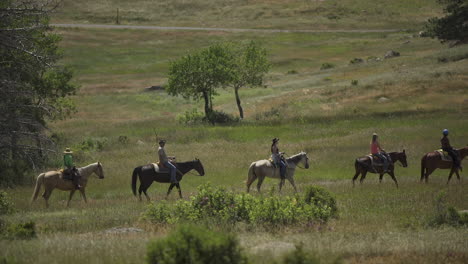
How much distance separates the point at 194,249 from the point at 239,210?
29.6ft

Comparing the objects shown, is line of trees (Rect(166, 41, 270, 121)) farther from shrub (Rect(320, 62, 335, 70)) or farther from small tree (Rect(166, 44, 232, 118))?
shrub (Rect(320, 62, 335, 70))

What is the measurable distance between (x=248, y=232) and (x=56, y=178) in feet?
39.9

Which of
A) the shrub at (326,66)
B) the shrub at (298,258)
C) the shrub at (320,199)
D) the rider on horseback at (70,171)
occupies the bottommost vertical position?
the shrub at (326,66)

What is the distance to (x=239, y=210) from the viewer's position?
20.5m

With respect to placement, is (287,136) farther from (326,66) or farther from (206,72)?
(326,66)

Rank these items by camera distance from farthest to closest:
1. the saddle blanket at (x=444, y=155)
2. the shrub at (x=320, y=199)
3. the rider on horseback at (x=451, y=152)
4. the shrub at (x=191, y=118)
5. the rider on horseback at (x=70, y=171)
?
the shrub at (x=191, y=118) → the saddle blanket at (x=444, y=155) → the rider on horseback at (x=451, y=152) → the rider on horseback at (x=70, y=171) → the shrub at (x=320, y=199)

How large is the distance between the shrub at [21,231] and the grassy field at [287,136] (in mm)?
677

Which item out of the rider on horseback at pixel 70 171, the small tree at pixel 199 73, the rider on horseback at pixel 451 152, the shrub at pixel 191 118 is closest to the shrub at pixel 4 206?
the rider on horseback at pixel 70 171

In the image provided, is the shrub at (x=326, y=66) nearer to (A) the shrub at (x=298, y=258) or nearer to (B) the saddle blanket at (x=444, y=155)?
(B) the saddle blanket at (x=444, y=155)

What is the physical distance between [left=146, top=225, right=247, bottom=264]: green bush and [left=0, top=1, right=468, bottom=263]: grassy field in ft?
6.45

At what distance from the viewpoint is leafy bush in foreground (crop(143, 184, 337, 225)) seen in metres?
19.8

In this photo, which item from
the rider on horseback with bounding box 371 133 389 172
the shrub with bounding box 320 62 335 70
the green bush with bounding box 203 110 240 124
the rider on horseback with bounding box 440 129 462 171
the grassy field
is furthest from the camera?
the shrub with bounding box 320 62 335 70

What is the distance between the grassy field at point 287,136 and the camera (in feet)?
52.7

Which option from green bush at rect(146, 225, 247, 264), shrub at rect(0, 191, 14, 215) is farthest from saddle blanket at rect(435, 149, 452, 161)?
green bush at rect(146, 225, 247, 264)
